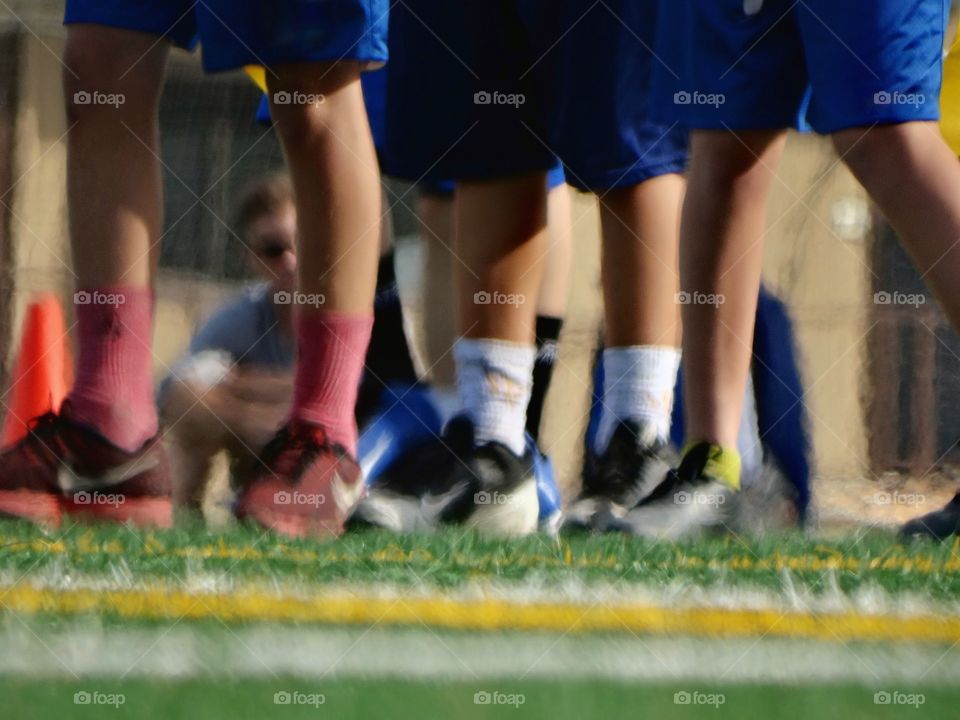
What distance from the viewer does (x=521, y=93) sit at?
7.86 ft

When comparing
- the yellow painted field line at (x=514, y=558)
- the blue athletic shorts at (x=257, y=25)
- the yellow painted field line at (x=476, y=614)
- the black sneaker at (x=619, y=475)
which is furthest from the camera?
the black sneaker at (x=619, y=475)

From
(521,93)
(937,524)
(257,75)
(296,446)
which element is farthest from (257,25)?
(937,524)

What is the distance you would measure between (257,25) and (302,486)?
84 centimetres

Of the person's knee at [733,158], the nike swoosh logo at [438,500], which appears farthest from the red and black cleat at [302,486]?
the person's knee at [733,158]

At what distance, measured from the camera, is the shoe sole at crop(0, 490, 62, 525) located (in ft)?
7.73

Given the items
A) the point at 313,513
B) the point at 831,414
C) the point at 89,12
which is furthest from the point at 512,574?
the point at 89,12

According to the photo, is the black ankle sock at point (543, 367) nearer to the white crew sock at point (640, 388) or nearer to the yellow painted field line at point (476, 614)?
the white crew sock at point (640, 388)

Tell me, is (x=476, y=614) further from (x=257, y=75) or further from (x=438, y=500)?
(x=257, y=75)

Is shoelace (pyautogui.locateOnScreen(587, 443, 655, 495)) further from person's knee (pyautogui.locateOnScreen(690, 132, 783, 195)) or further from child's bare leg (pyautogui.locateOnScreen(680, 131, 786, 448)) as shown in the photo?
person's knee (pyautogui.locateOnScreen(690, 132, 783, 195))

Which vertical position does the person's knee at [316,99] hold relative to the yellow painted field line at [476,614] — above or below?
above

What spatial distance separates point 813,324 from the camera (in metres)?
2.51

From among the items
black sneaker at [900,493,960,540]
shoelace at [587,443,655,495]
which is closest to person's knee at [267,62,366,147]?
shoelace at [587,443,655,495]

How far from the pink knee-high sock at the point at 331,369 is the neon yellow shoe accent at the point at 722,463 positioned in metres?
0.63

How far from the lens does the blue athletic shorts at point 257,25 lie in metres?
2.33
